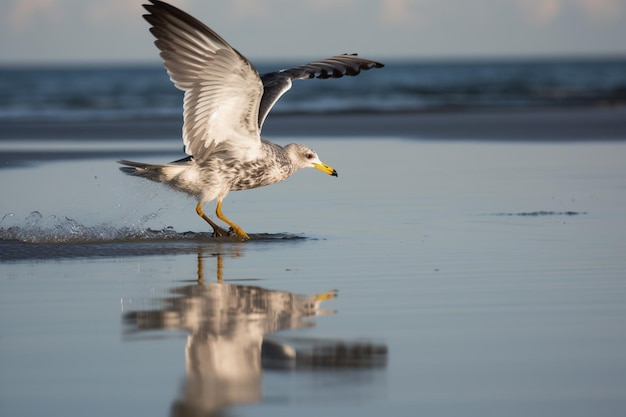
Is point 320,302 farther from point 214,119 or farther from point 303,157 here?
point 303,157

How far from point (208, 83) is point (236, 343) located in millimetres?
4318

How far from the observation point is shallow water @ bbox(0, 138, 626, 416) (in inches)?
201

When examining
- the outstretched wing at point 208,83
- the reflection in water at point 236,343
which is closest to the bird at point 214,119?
the outstretched wing at point 208,83

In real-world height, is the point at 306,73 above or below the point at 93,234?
above

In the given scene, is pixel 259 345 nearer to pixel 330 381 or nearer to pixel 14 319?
pixel 330 381

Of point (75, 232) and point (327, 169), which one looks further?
point (327, 169)

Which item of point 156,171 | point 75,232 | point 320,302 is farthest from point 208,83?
point 320,302

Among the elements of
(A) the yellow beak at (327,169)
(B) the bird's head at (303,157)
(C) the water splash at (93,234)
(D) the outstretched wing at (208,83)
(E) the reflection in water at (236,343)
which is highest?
(D) the outstretched wing at (208,83)

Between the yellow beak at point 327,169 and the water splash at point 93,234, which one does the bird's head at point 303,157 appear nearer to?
the yellow beak at point 327,169

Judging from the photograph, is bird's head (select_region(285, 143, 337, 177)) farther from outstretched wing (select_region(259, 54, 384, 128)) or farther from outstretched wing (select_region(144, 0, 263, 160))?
outstretched wing (select_region(144, 0, 263, 160))

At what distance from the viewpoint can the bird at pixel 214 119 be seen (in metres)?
9.62

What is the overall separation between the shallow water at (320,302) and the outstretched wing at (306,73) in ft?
3.65

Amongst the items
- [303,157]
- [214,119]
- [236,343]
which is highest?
[214,119]

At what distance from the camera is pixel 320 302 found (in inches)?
275
